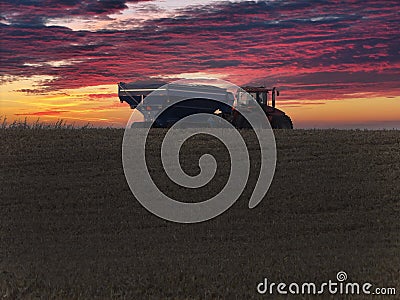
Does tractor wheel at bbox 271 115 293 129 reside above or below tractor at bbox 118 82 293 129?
below

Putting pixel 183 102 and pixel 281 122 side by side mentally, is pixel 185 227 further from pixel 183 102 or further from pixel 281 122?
pixel 281 122

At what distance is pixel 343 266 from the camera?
13.8m

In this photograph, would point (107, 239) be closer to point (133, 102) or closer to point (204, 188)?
point (204, 188)

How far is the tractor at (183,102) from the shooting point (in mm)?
35781

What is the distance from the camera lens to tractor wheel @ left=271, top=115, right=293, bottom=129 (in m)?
38.0

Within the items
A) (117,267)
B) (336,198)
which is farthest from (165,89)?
(117,267)

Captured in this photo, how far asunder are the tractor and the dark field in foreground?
3.99 meters

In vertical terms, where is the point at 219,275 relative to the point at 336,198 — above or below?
above

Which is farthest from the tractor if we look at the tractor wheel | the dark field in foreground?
the dark field in foreground

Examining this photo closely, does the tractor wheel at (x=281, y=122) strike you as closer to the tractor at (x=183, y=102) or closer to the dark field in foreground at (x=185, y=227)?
the tractor at (x=183, y=102)

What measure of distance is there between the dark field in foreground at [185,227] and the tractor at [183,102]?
13.1 feet

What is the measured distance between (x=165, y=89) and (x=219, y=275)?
23.4 metres

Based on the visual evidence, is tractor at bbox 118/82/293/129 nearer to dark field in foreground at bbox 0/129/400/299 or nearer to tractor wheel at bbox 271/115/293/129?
tractor wheel at bbox 271/115/293/129

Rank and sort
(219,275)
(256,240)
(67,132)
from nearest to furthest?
(219,275) < (256,240) < (67,132)
